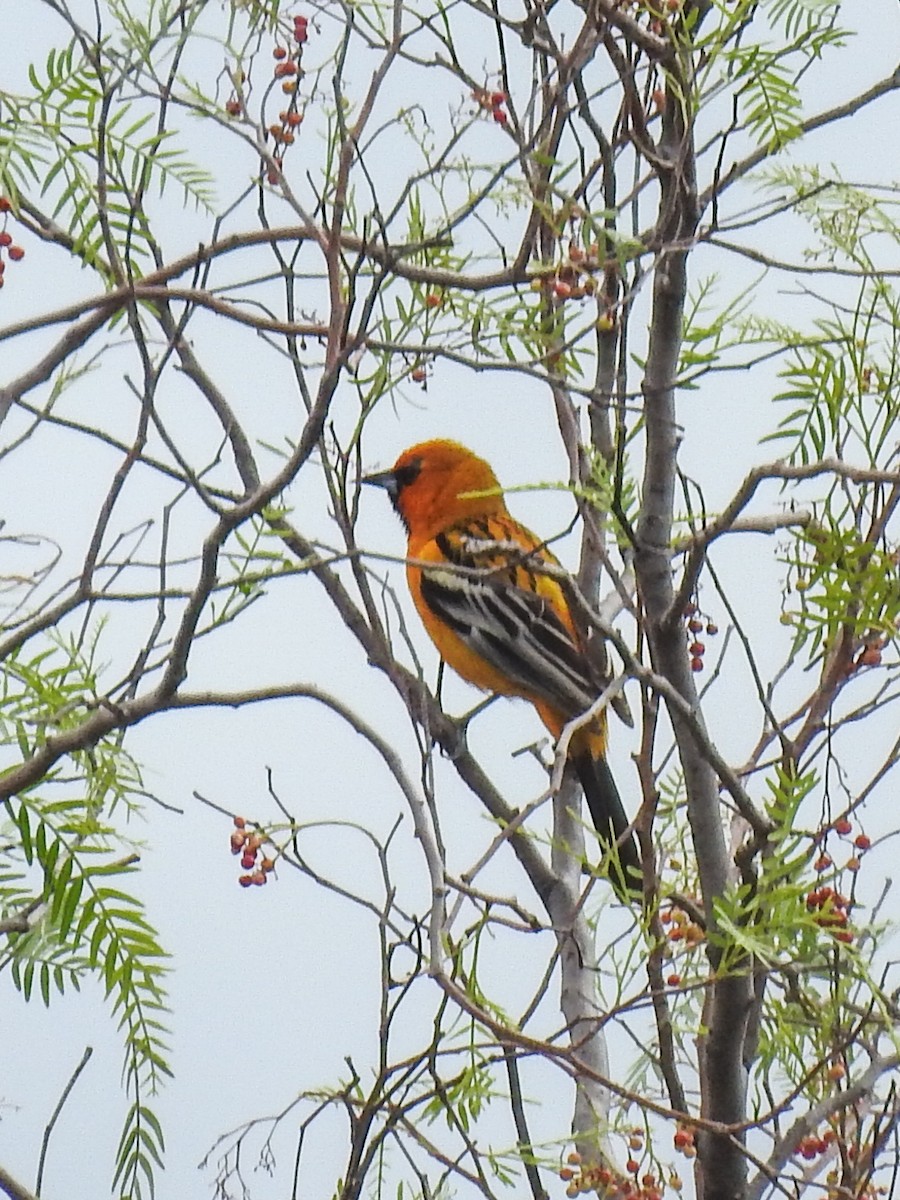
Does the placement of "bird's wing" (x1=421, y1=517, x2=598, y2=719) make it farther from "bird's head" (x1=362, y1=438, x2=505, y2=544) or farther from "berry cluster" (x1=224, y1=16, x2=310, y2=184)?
"berry cluster" (x1=224, y1=16, x2=310, y2=184)

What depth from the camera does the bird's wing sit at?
5.44 feet

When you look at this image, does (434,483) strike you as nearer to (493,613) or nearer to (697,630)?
(493,613)

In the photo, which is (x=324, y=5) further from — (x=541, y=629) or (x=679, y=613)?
(x=541, y=629)

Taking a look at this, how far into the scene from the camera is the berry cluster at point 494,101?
104cm

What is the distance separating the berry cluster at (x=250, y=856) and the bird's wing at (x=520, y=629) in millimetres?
566

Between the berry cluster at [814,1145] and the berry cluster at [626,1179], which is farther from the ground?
the berry cluster at [814,1145]

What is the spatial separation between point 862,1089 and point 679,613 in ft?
1.01

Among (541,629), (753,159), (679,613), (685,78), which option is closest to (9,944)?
(679,613)

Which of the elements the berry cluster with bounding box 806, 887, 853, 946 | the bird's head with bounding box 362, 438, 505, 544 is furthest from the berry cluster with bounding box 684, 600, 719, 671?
the bird's head with bounding box 362, 438, 505, 544

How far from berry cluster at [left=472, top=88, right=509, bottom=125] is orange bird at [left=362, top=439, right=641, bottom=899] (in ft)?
1.52

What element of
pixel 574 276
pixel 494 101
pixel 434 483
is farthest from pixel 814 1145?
pixel 434 483

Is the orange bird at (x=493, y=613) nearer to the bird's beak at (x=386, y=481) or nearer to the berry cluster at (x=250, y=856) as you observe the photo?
the bird's beak at (x=386, y=481)

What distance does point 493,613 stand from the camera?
1.74 metres

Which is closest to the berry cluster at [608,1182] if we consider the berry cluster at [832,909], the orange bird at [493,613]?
the berry cluster at [832,909]
